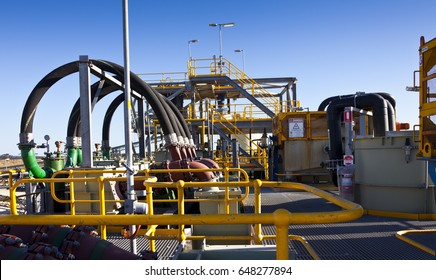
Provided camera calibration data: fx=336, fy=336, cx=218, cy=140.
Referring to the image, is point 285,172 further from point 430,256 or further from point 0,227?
point 0,227

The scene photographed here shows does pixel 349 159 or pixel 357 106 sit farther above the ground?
pixel 357 106

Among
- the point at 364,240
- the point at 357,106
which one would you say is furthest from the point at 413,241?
the point at 357,106

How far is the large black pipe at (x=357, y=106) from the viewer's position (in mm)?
9562

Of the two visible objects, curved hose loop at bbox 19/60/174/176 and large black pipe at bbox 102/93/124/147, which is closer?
curved hose loop at bbox 19/60/174/176

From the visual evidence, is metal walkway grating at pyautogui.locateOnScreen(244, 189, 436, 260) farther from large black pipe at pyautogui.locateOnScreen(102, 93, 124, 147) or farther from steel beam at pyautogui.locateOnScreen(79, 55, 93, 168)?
large black pipe at pyautogui.locateOnScreen(102, 93, 124, 147)

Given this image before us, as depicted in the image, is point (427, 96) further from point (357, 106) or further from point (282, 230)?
point (282, 230)

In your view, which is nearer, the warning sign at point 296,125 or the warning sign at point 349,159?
the warning sign at point 349,159

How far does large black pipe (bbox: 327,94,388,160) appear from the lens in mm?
9562

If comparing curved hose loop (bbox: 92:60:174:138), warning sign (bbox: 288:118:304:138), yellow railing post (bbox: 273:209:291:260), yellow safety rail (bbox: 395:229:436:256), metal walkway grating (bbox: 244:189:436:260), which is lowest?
metal walkway grating (bbox: 244:189:436:260)

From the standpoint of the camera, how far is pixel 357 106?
9.89 metres

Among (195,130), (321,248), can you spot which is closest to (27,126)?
(321,248)

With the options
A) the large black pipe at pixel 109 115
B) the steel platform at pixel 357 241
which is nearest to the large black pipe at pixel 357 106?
the steel platform at pixel 357 241

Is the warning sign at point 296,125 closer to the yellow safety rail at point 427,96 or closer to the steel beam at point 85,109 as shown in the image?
the yellow safety rail at point 427,96

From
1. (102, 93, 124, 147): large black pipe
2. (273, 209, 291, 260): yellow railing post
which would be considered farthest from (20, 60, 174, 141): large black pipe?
(273, 209, 291, 260): yellow railing post
